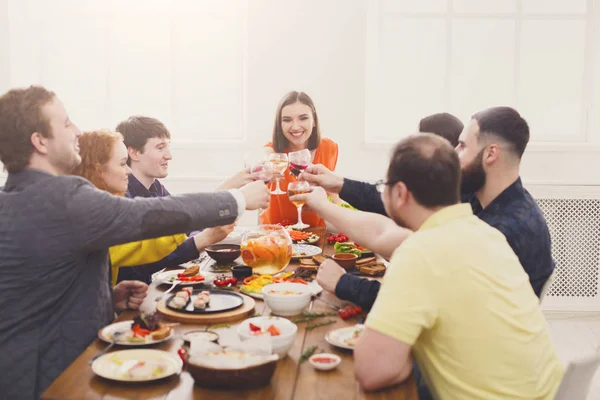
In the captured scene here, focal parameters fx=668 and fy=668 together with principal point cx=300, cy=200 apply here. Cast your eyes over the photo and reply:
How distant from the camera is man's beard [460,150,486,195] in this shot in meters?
2.40

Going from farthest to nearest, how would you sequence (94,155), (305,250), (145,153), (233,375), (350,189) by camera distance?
1. (145,153)
2. (350,189)
3. (305,250)
4. (94,155)
5. (233,375)

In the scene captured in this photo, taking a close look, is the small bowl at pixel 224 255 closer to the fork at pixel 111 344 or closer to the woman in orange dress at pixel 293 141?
the fork at pixel 111 344

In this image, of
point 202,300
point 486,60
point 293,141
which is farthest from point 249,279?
point 486,60

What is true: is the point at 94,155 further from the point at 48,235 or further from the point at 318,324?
the point at 318,324

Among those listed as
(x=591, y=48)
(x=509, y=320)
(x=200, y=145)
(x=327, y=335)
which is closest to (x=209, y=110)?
(x=200, y=145)

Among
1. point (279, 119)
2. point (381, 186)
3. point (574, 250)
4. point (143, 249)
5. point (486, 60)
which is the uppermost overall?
point (486, 60)

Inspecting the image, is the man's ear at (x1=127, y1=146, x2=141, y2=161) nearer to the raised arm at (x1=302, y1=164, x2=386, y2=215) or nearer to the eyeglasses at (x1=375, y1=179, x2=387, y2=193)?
the raised arm at (x1=302, y1=164, x2=386, y2=215)

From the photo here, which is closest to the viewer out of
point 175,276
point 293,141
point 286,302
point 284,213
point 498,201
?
point 286,302

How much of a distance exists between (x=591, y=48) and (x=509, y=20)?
0.64 m

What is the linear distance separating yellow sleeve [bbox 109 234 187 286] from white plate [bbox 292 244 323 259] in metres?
0.68

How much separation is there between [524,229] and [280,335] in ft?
3.23

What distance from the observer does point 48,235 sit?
1.83m

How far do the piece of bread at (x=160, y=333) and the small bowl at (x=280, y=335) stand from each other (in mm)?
203

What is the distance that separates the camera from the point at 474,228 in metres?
1.66
